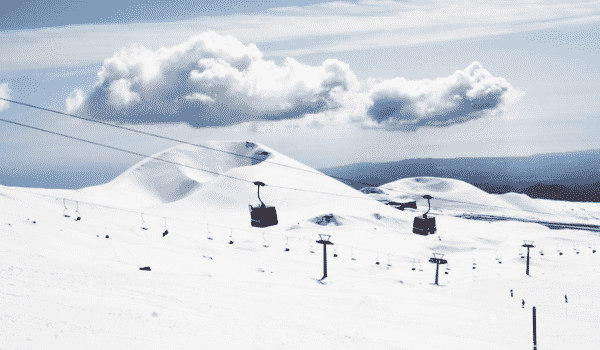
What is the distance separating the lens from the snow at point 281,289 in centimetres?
1669

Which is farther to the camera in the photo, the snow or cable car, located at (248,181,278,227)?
cable car, located at (248,181,278,227)

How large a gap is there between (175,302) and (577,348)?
68.7 feet

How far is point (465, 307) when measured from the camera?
101 feet

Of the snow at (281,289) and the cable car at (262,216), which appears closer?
the snow at (281,289)

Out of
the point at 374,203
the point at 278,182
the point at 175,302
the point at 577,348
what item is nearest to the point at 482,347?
the point at 577,348

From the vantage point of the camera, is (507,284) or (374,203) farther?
(374,203)

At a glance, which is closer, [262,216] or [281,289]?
[262,216]

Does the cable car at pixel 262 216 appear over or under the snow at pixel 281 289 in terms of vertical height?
over

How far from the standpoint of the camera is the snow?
54.7 feet

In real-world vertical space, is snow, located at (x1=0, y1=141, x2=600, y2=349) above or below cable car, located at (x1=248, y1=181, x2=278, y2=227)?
below

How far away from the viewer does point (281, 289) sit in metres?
30.2

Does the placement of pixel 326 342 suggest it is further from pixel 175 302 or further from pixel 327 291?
pixel 327 291

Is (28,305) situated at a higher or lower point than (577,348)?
higher

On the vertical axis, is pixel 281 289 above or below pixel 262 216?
below
